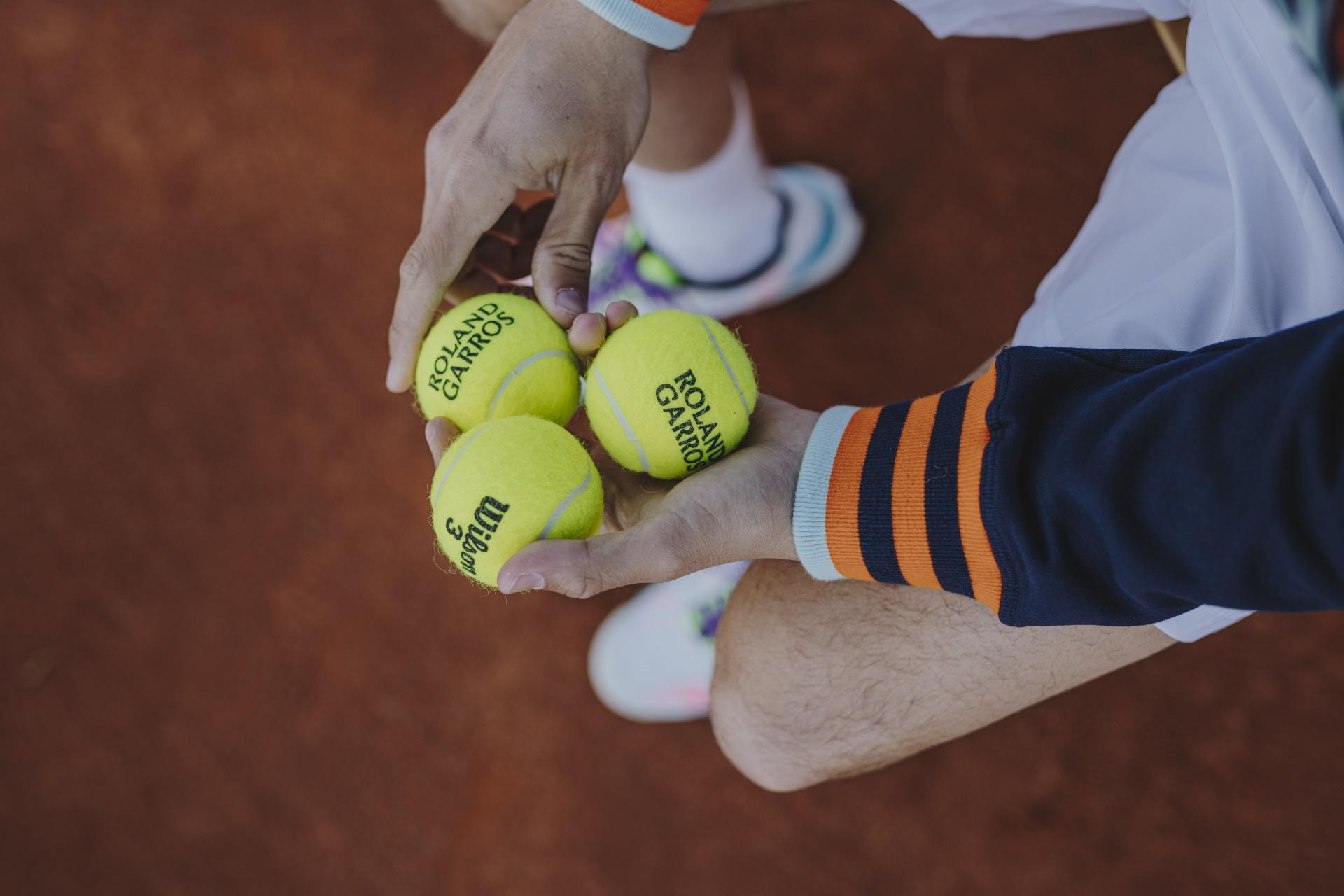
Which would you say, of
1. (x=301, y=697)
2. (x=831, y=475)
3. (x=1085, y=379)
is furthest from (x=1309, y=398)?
(x=301, y=697)

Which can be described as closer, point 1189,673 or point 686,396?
point 686,396

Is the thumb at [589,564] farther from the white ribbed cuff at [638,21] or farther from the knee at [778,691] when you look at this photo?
the white ribbed cuff at [638,21]

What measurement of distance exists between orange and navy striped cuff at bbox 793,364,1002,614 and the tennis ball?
0.77ft

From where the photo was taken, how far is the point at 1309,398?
0.53m

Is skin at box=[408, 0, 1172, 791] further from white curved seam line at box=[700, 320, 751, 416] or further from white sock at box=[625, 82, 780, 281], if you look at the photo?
white sock at box=[625, 82, 780, 281]

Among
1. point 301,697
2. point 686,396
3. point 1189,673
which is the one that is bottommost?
point 1189,673

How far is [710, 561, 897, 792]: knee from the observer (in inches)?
40.8

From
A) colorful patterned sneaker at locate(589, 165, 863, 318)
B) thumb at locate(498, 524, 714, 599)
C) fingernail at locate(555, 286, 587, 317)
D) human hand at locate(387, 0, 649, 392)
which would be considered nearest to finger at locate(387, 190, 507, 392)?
human hand at locate(387, 0, 649, 392)

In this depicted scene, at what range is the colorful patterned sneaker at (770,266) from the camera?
64.7 inches

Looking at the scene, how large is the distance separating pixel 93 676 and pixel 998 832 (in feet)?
5.21

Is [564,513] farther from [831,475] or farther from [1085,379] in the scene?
[1085,379]

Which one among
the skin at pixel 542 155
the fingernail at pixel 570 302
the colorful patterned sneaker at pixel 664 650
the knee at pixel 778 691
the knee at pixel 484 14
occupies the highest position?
the knee at pixel 484 14

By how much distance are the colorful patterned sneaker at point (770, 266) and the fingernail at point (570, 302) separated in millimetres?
615

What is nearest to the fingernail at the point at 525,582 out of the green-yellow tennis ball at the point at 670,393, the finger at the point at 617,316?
the green-yellow tennis ball at the point at 670,393
